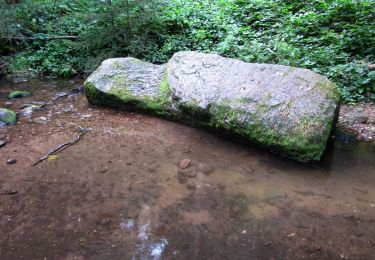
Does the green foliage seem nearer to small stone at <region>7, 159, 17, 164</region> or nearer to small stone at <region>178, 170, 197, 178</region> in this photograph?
small stone at <region>178, 170, 197, 178</region>

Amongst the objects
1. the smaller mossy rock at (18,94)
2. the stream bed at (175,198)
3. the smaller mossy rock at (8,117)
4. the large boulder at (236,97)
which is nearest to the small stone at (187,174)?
the stream bed at (175,198)

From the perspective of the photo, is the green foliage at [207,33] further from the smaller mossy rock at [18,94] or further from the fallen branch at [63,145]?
the fallen branch at [63,145]

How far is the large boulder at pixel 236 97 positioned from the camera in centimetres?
455

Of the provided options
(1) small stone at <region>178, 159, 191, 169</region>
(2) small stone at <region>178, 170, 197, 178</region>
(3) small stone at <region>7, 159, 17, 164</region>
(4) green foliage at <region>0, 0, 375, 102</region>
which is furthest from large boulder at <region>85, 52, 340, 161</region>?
(3) small stone at <region>7, 159, 17, 164</region>

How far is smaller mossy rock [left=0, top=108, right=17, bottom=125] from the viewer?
5.71 meters

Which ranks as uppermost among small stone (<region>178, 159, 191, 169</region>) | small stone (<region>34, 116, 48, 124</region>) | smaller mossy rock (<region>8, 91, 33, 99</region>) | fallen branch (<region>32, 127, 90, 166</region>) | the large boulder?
the large boulder

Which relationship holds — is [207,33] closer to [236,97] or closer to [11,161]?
[236,97]

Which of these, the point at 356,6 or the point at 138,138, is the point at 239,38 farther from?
the point at 138,138

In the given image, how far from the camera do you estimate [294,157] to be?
4.60 meters

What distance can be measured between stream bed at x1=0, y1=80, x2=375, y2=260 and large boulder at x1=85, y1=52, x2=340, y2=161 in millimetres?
267

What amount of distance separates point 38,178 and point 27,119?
214 cm

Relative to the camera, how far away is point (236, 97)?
5012 millimetres

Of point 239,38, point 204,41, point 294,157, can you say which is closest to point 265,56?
point 239,38

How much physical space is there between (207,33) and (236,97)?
4062 millimetres
